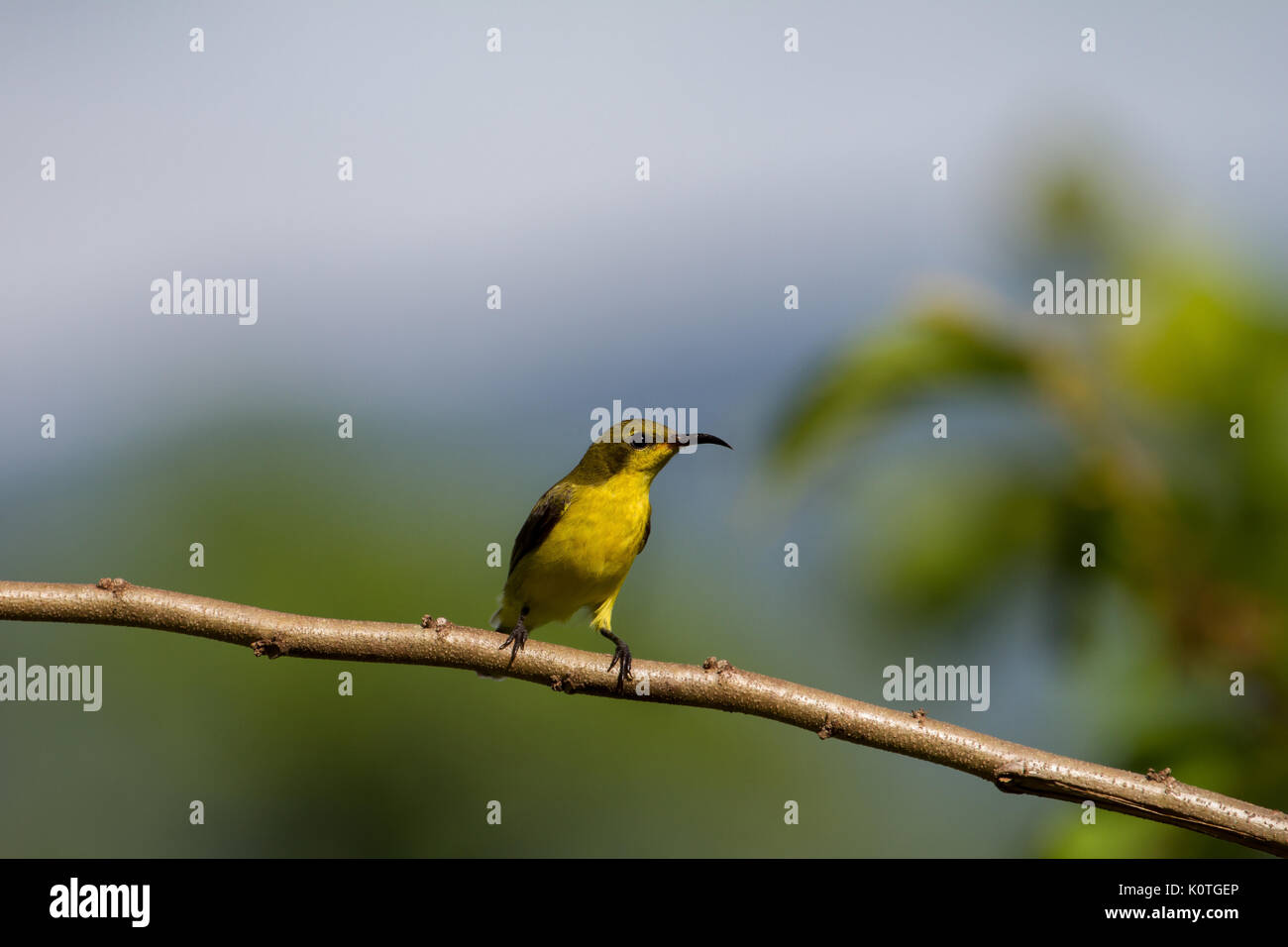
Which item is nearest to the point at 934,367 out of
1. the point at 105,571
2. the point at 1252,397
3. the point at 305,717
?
the point at 1252,397

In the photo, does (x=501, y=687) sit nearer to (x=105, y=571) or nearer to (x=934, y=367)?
(x=105, y=571)

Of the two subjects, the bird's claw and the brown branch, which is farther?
the bird's claw

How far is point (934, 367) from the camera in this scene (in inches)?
130

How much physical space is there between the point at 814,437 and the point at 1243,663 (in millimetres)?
1452

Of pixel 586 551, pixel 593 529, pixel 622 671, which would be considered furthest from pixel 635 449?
pixel 622 671

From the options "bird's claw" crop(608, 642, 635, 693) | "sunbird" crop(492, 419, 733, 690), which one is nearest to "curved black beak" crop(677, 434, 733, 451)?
"sunbird" crop(492, 419, 733, 690)

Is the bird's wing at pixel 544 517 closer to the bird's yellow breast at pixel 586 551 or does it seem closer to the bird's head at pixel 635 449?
the bird's yellow breast at pixel 586 551

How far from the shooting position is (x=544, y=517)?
5199 millimetres

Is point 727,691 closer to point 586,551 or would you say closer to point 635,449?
point 586,551

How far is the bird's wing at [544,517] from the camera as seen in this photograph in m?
5.18

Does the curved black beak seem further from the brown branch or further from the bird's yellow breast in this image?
the brown branch

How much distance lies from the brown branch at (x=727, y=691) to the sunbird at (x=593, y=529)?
1750 millimetres

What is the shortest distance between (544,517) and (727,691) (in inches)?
86.8

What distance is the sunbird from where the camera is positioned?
5.07m
